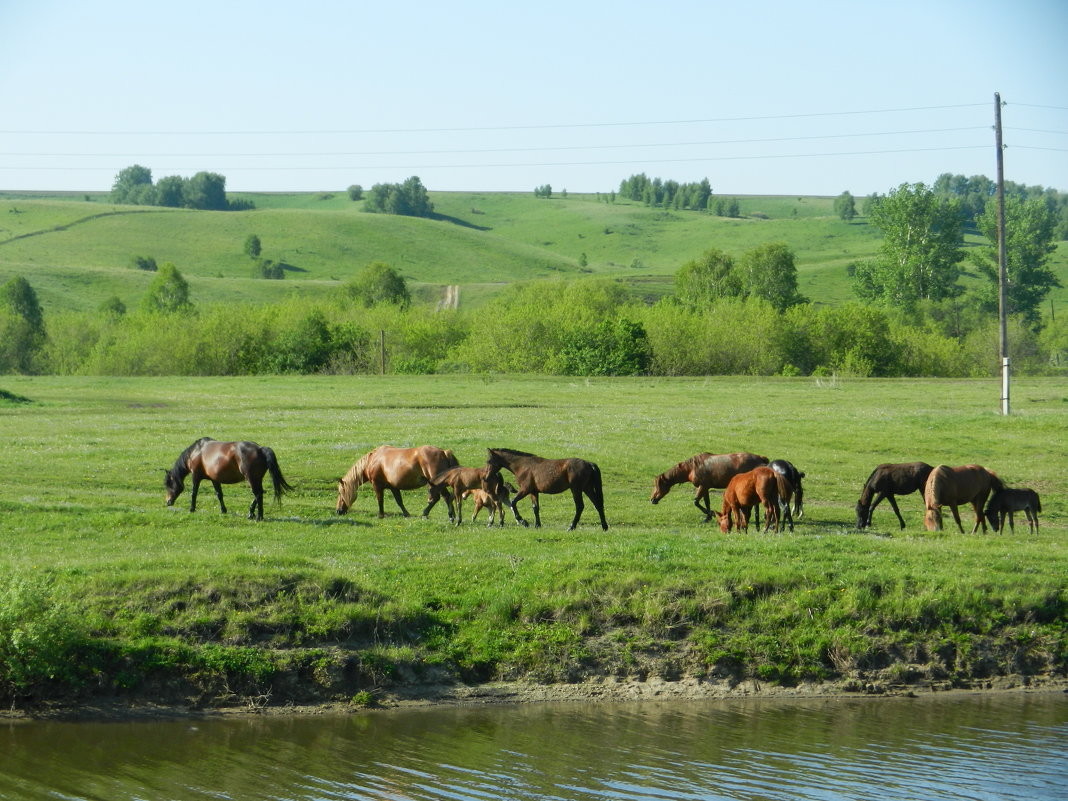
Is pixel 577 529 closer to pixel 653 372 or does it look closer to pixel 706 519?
pixel 706 519

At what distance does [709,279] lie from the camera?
415 ft

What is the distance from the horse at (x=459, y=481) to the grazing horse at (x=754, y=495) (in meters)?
4.43

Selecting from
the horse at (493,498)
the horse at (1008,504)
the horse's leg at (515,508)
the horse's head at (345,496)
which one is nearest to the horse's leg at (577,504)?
the horse's leg at (515,508)

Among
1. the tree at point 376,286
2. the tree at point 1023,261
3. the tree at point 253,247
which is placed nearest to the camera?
the tree at point 1023,261

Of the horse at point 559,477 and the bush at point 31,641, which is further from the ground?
the horse at point 559,477

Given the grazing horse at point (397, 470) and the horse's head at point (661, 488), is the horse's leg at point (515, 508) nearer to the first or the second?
the grazing horse at point (397, 470)

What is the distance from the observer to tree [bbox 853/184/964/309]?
132 m

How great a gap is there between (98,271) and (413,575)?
15068 cm

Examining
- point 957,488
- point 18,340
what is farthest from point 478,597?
point 18,340

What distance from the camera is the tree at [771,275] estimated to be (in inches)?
5069

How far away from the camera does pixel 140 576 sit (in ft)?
53.4

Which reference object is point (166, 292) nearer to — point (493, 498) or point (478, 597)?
point (493, 498)

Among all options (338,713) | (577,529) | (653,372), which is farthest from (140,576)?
(653,372)

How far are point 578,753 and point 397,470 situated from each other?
11.5 meters
